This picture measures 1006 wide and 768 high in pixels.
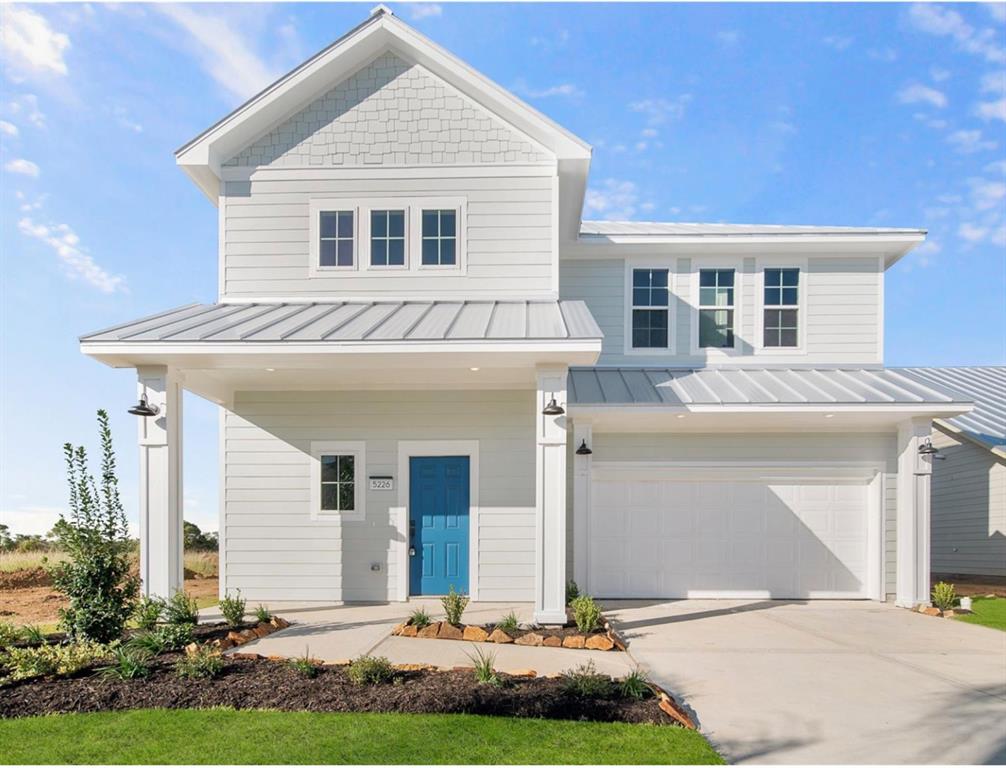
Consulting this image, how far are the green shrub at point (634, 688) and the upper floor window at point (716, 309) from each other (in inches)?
313

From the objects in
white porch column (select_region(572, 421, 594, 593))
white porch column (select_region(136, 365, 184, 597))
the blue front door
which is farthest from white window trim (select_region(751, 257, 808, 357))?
white porch column (select_region(136, 365, 184, 597))

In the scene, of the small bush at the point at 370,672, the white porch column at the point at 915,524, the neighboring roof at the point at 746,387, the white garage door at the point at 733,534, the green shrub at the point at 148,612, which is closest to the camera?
the small bush at the point at 370,672

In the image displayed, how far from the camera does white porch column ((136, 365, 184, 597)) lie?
27.9 ft

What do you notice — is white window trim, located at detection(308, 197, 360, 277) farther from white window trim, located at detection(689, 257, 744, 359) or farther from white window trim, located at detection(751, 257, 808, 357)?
white window trim, located at detection(751, 257, 808, 357)

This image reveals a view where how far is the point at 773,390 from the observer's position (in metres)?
11.0

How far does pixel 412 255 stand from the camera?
10.8 m

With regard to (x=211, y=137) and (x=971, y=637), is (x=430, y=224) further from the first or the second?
(x=971, y=637)

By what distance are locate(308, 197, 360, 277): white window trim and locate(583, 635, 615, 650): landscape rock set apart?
6437 millimetres

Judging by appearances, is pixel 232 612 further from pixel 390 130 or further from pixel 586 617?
pixel 390 130

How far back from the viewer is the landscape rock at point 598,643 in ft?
24.9

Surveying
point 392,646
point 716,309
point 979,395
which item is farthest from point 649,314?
point 979,395

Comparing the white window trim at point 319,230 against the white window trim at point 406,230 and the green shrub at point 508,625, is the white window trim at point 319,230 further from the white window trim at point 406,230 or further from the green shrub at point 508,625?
the green shrub at point 508,625

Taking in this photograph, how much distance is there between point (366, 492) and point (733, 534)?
234 inches

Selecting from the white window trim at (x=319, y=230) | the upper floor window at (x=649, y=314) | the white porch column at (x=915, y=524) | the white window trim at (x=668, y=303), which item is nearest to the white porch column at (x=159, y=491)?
the white window trim at (x=319, y=230)
